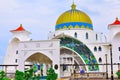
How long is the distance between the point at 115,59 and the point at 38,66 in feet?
37.3

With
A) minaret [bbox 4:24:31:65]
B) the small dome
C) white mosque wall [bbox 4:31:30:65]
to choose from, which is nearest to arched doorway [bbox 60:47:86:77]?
the small dome

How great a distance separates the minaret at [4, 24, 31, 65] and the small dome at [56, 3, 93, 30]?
Answer: 530cm

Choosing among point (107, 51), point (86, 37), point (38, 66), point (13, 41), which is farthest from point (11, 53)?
point (107, 51)

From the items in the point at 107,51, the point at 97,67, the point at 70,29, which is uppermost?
the point at 70,29

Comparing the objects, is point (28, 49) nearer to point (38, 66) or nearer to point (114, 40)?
point (38, 66)

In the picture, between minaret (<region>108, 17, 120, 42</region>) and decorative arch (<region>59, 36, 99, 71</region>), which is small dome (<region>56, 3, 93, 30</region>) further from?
minaret (<region>108, 17, 120, 42</region>)

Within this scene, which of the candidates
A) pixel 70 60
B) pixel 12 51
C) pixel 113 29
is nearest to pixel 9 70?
pixel 12 51

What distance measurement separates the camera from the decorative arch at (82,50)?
115 ft

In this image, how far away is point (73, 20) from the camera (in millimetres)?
38719

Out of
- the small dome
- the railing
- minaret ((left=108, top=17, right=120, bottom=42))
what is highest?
the small dome

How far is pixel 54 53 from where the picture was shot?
2705 cm

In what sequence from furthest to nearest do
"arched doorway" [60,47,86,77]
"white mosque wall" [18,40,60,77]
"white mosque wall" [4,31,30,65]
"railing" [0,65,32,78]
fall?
"white mosque wall" [4,31,30,65] < "arched doorway" [60,47,86,77] < "railing" [0,65,32,78] < "white mosque wall" [18,40,60,77]

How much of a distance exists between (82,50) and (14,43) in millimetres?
11427

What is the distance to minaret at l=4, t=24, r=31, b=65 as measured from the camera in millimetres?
38344
